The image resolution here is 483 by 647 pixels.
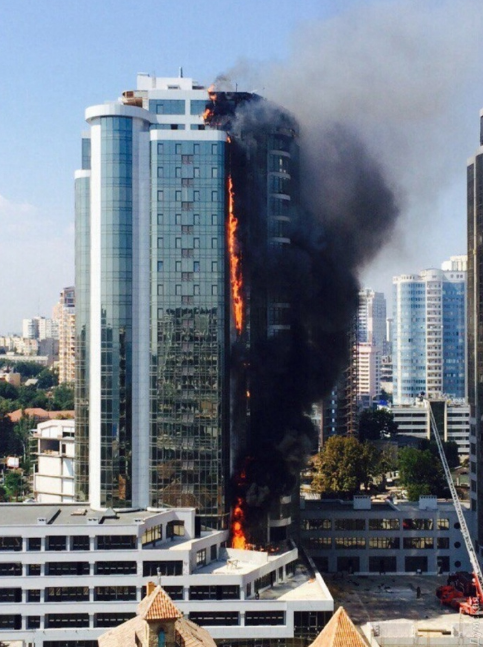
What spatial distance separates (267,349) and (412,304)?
12441cm

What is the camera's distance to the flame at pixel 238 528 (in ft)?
235

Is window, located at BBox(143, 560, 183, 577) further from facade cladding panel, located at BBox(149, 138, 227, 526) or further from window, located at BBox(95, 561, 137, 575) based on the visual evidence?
facade cladding panel, located at BBox(149, 138, 227, 526)

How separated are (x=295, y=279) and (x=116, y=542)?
1043 inches

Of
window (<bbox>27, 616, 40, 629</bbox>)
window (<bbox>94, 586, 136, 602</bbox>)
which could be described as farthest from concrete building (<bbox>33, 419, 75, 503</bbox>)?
window (<bbox>94, 586, 136, 602</bbox>)

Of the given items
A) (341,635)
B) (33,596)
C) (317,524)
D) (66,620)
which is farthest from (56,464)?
(341,635)

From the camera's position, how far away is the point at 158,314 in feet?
232

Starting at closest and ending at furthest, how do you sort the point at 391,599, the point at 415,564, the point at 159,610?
the point at 159,610 → the point at 391,599 → the point at 415,564

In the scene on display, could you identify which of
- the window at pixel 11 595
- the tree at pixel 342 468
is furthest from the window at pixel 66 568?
the tree at pixel 342 468

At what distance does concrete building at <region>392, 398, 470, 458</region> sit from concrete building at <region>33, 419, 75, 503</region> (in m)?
72.0

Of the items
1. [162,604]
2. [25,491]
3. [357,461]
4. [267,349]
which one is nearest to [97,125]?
[267,349]

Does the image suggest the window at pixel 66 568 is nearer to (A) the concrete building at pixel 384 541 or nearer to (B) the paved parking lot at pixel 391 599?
(B) the paved parking lot at pixel 391 599

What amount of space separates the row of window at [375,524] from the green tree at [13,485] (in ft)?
148

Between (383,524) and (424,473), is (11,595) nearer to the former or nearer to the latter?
(383,524)

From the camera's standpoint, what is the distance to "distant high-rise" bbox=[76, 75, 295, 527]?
70.2 metres
